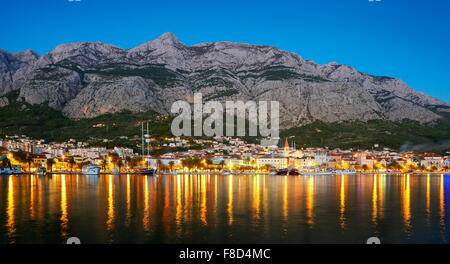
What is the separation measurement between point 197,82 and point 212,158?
58.0 metres

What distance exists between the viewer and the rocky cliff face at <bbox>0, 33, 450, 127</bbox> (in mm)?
123938

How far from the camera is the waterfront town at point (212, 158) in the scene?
Answer: 85.6 m

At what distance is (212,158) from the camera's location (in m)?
94.1

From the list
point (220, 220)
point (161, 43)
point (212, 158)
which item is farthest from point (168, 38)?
point (220, 220)

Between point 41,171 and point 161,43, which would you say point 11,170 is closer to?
point 41,171

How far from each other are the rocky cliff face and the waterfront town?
20.0 m

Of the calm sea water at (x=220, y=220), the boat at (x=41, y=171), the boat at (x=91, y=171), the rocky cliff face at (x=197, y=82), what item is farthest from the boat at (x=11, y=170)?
the calm sea water at (x=220, y=220)

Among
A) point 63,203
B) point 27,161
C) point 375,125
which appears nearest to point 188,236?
point 63,203

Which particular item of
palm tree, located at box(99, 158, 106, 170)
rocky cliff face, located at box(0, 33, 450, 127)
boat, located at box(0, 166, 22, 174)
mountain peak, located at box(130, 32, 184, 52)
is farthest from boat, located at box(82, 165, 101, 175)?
mountain peak, located at box(130, 32, 184, 52)

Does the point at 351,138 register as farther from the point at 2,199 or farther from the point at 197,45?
the point at 2,199

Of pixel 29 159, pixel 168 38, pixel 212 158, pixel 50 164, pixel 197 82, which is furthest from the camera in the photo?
pixel 168 38

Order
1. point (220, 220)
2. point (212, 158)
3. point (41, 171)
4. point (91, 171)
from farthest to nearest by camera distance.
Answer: point (212, 158) → point (91, 171) → point (41, 171) → point (220, 220)

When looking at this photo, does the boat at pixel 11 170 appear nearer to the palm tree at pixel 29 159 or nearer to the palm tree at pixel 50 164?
the palm tree at pixel 29 159
